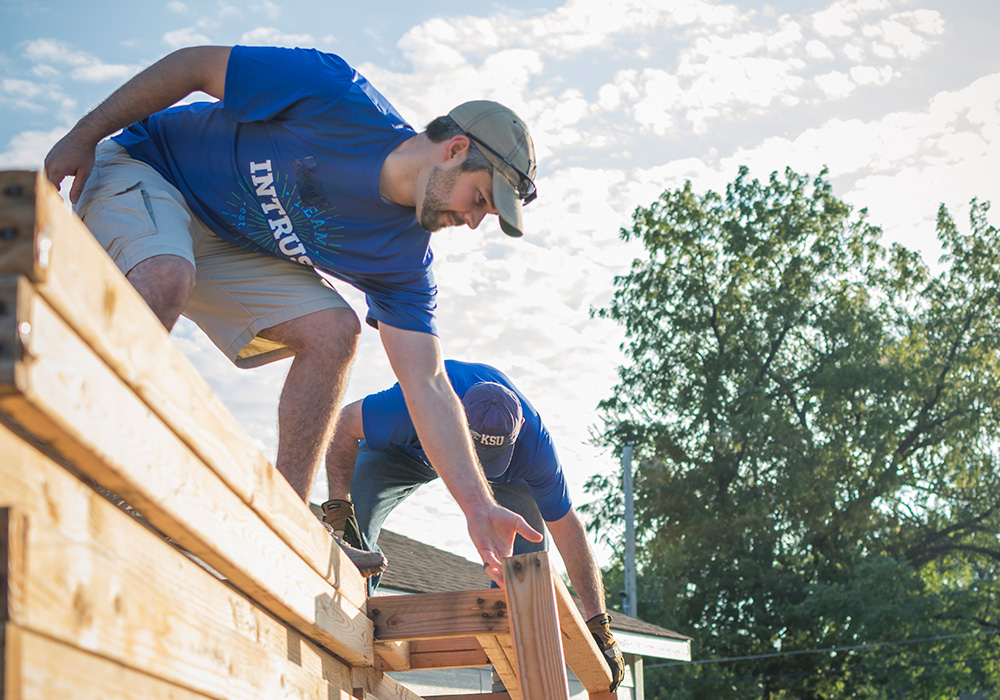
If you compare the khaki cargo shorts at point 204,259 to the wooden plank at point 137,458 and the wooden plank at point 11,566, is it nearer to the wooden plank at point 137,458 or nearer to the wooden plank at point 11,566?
the wooden plank at point 137,458

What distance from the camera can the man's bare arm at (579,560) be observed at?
3971mm

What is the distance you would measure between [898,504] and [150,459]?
25470mm

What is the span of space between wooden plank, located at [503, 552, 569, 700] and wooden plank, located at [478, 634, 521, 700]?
47 centimetres

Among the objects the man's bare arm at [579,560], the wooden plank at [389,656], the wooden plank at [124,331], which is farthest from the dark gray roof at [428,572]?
the wooden plank at [124,331]

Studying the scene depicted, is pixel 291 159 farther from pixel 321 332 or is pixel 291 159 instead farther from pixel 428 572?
pixel 428 572

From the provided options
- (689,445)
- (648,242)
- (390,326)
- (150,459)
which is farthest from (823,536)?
(150,459)

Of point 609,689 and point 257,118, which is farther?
point 609,689

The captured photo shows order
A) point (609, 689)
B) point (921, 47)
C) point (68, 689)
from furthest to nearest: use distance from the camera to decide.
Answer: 1. point (921, 47)
2. point (609, 689)
3. point (68, 689)

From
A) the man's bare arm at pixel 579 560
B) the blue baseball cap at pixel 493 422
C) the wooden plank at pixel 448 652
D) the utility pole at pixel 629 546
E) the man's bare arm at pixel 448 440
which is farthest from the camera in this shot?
the utility pole at pixel 629 546

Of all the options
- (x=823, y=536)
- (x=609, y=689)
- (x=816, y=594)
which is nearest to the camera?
(x=609, y=689)

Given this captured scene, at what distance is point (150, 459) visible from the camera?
1180mm

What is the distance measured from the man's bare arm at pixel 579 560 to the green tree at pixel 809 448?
19352 millimetres

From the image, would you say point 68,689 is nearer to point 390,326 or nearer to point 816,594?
point 390,326

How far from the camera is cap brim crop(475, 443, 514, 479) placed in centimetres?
373
